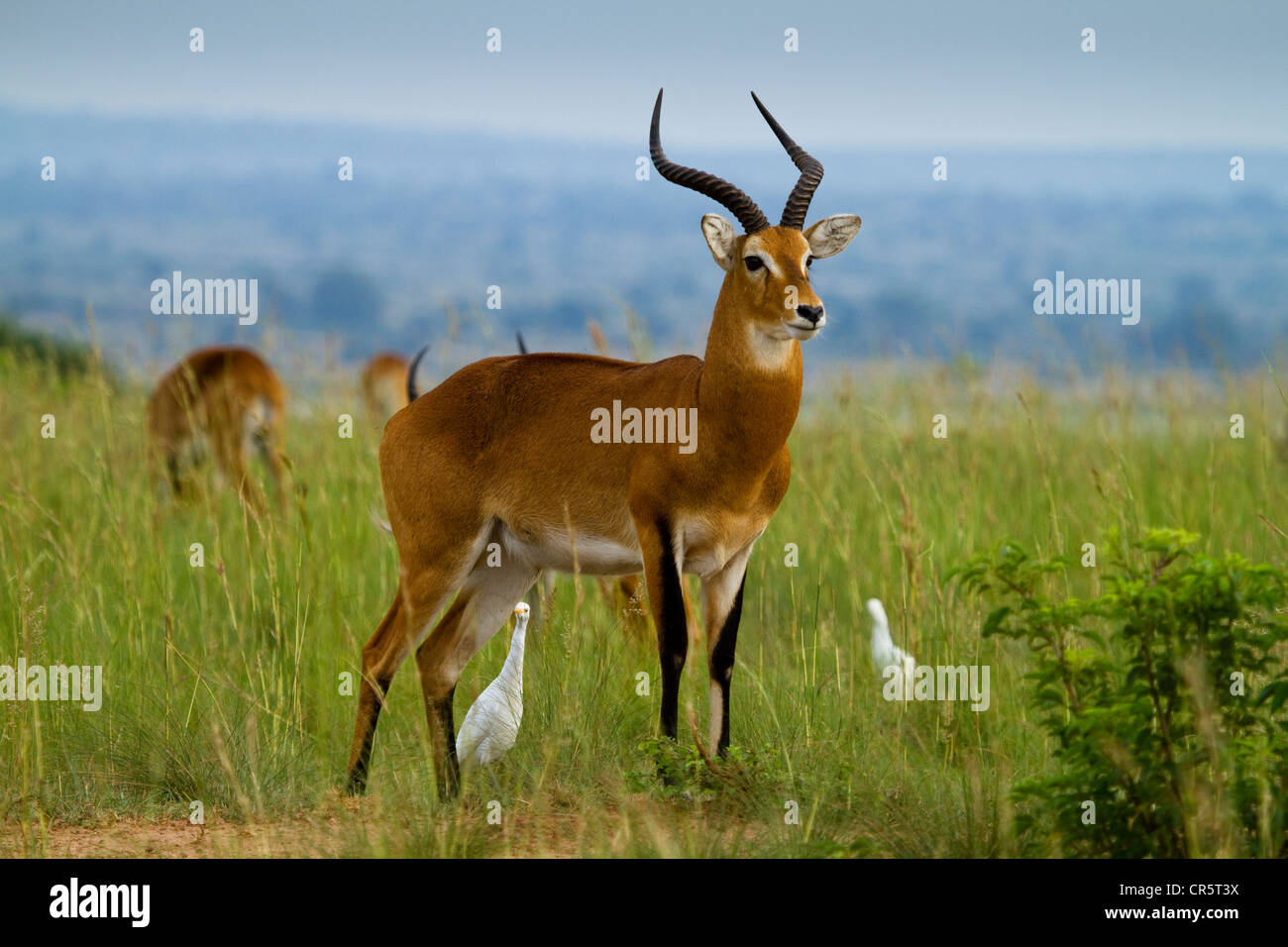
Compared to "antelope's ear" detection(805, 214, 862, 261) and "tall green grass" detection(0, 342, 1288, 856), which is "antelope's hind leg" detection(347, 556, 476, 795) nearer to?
"tall green grass" detection(0, 342, 1288, 856)

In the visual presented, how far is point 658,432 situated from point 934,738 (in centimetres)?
198

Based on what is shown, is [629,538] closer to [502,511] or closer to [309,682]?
[502,511]

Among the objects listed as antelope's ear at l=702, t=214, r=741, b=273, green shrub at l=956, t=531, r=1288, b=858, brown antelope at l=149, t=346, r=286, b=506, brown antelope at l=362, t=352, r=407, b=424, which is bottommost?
green shrub at l=956, t=531, r=1288, b=858

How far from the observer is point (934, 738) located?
6.42m

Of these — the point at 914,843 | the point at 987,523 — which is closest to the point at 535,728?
the point at 914,843

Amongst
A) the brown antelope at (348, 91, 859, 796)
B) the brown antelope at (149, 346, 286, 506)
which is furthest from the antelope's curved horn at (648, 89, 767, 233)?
the brown antelope at (149, 346, 286, 506)

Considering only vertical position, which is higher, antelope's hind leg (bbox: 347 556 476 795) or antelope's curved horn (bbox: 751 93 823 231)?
antelope's curved horn (bbox: 751 93 823 231)

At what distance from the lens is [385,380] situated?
16766 mm

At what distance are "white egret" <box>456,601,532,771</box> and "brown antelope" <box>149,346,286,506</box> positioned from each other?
6280 mm

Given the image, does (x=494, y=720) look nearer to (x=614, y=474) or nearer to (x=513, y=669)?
(x=513, y=669)

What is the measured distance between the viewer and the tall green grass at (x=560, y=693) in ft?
17.1

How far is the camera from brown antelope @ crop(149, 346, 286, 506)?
11.9m

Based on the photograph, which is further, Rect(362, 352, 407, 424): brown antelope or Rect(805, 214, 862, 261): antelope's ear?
Rect(362, 352, 407, 424): brown antelope

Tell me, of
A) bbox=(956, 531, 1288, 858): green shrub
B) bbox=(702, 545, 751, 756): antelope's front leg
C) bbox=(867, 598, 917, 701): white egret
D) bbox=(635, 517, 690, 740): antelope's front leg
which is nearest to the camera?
bbox=(956, 531, 1288, 858): green shrub
